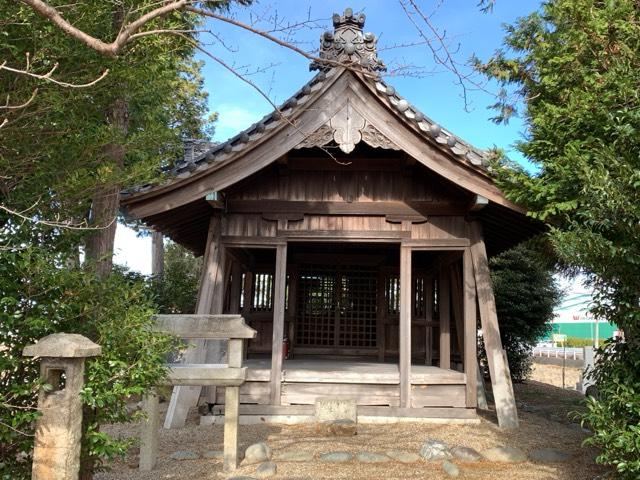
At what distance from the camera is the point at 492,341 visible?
7.22 m

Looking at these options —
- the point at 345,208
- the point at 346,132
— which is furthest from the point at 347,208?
the point at 346,132

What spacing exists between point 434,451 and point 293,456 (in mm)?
1607

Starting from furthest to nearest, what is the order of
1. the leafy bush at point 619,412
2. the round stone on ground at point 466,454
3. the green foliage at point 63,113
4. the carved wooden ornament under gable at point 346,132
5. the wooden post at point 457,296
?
the wooden post at point 457,296, the carved wooden ornament under gable at point 346,132, the round stone on ground at point 466,454, the leafy bush at point 619,412, the green foliage at point 63,113

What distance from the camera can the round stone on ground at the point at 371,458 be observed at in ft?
18.1

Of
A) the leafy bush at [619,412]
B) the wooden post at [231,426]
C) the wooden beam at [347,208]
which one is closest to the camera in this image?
the leafy bush at [619,412]

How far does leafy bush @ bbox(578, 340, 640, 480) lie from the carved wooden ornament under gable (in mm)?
3813

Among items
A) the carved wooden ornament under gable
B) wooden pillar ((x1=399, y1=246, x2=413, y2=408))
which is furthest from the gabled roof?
wooden pillar ((x1=399, y1=246, x2=413, y2=408))

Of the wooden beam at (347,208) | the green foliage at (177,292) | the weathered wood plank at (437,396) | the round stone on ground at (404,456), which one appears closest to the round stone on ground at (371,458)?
the round stone on ground at (404,456)

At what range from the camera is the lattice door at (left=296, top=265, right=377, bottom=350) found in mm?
10992

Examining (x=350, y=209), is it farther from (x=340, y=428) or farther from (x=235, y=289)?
(x=235, y=289)

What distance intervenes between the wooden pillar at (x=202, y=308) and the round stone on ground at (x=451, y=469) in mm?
3759

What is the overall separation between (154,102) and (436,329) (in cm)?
754

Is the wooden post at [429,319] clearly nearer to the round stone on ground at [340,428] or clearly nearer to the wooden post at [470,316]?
the wooden post at [470,316]

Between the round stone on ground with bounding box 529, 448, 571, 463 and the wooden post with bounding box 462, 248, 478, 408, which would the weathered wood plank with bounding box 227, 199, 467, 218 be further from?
the round stone on ground with bounding box 529, 448, 571, 463
